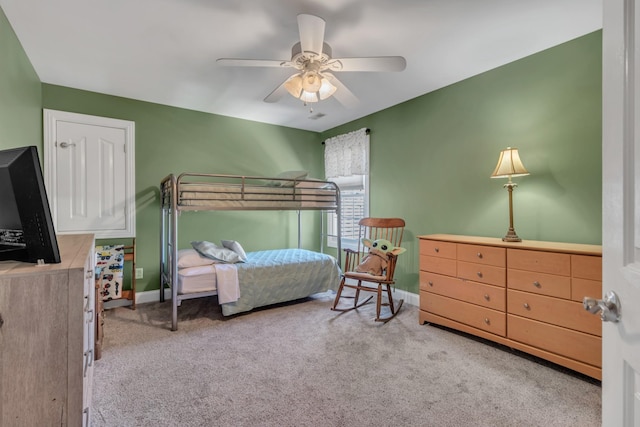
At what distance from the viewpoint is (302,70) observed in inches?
80.4

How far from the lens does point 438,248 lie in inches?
105

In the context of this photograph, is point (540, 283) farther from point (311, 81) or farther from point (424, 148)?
point (311, 81)

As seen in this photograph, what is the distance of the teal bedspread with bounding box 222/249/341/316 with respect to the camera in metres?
2.98

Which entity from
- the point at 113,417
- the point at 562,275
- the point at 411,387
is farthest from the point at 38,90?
the point at 562,275

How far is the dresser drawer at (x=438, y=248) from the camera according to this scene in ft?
8.46

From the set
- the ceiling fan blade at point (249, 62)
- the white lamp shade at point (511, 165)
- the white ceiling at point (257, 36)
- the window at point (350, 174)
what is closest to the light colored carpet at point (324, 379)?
the white lamp shade at point (511, 165)

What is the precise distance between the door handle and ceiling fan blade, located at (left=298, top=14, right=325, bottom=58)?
169 cm

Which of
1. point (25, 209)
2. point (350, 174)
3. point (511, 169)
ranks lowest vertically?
point (25, 209)

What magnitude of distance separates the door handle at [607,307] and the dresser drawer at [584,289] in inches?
60.3

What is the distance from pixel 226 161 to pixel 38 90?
6.15ft

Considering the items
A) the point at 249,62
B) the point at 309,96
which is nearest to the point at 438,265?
the point at 309,96

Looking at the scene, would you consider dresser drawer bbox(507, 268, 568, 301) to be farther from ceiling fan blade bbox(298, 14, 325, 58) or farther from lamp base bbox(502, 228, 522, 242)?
ceiling fan blade bbox(298, 14, 325, 58)

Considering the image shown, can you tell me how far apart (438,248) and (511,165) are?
2.88 feet

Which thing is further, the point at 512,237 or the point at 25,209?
the point at 512,237
